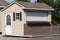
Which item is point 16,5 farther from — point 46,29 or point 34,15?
point 46,29

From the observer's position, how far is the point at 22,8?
26.6 metres

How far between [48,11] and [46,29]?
1.89m

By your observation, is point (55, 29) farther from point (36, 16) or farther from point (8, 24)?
point (8, 24)

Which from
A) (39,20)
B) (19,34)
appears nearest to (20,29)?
(19,34)

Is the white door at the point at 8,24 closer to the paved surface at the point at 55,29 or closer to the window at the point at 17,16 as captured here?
the window at the point at 17,16

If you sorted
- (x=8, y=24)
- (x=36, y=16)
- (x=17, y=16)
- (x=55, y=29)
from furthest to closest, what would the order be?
A: 1. (x=55, y=29)
2. (x=8, y=24)
3. (x=36, y=16)
4. (x=17, y=16)

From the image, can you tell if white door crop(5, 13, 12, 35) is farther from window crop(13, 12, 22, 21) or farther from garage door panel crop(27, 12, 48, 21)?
garage door panel crop(27, 12, 48, 21)

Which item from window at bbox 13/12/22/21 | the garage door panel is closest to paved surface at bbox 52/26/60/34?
the garage door panel

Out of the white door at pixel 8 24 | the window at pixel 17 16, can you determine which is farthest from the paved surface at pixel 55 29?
the white door at pixel 8 24

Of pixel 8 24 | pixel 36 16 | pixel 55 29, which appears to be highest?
pixel 36 16

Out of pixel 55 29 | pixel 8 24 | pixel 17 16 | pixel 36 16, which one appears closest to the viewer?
pixel 17 16

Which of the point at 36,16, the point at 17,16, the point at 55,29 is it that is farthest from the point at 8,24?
the point at 55,29

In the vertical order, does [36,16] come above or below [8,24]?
above

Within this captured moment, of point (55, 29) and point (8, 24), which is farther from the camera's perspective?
point (55, 29)
